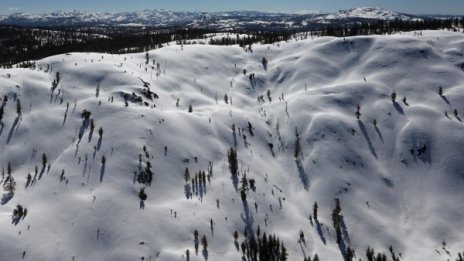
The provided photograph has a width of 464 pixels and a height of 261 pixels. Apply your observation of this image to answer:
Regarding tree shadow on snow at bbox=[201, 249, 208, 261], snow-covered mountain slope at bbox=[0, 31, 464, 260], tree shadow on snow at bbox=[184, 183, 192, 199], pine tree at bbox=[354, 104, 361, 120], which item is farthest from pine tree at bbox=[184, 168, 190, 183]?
pine tree at bbox=[354, 104, 361, 120]

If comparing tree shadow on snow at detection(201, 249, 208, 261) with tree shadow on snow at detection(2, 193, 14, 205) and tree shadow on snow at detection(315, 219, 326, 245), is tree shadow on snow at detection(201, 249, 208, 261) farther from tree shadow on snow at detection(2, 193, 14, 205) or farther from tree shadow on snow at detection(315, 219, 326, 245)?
tree shadow on snow at detection(2, 193, 14, 205)

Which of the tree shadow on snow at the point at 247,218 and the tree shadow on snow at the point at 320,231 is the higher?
the tree shadow on snow at the point at 247,218

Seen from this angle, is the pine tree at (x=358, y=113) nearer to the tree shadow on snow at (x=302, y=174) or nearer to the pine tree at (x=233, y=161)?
the tree shadow on snow at (x=302, y=174)

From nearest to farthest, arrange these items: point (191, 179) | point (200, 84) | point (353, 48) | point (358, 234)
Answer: point (358, 234), point (191, 179), point (200, 84), point (353, 48)

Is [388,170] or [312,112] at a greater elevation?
[312,112]

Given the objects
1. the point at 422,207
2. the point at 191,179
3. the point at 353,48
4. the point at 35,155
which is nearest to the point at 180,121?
the point at 191,179

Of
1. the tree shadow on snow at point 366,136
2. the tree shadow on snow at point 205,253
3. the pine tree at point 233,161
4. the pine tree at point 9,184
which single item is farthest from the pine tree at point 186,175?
the tree shadow on snow at point 366,136

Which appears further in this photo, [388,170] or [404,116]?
[404,116]

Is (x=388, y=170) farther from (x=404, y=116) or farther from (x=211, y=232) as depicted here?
(x=211, y=232)
